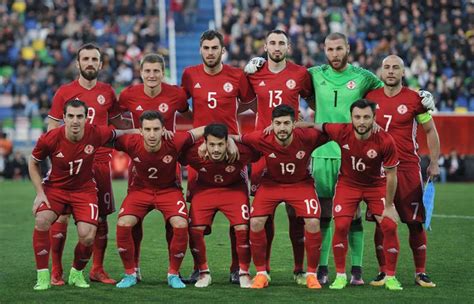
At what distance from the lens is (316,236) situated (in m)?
9.99

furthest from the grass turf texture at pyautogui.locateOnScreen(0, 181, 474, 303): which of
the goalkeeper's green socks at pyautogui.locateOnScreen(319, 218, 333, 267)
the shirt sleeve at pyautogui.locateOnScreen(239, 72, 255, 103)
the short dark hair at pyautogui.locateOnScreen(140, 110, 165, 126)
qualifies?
the shirt sleeve at pyautogui.locateOnScreen(239, 72, 255, 103)

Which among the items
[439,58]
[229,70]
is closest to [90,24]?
[439,58]

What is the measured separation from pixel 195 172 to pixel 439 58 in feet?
61.8

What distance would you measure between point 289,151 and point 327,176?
0.62 m

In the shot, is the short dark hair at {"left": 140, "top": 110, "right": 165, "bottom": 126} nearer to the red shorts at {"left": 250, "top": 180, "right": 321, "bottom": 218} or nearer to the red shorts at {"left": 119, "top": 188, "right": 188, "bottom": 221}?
the red shorts at {"left": 119, "top": 188, "right": 188, "bottom": 221}

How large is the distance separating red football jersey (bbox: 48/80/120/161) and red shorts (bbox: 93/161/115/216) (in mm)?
100

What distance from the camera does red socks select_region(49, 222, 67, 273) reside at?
33.8 ft

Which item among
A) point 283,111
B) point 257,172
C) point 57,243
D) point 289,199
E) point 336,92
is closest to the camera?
point 283,111

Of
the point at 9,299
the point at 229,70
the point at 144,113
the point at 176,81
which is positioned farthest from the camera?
the point at 176,81

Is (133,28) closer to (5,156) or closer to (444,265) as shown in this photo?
(5,156)

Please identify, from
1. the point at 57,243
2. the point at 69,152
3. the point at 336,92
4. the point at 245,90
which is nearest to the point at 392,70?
the point at 336,92

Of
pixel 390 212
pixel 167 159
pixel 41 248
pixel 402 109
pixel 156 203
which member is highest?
pixel 402 109

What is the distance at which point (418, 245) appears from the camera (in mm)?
10273

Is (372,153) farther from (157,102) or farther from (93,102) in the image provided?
(93,102)
